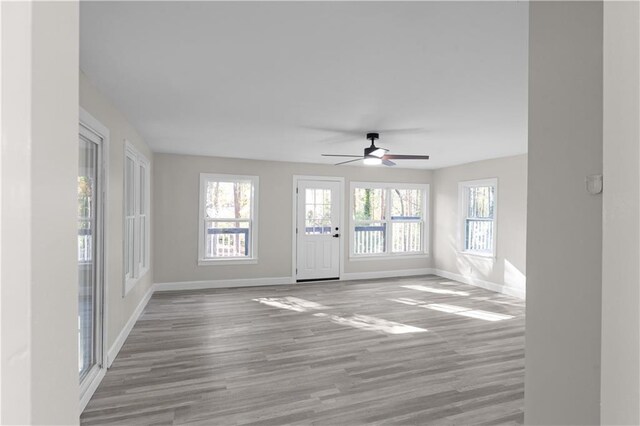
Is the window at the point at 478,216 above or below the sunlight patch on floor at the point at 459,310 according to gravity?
above

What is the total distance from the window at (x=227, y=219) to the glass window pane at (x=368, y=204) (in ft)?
7.09

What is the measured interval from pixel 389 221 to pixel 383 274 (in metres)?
1.15

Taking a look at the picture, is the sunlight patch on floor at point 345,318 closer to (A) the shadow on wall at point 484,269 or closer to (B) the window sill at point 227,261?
(B) the window sill at point 227,261

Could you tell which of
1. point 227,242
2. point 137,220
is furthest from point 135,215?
point 227,242

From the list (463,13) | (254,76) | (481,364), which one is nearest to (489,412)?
(481,364)

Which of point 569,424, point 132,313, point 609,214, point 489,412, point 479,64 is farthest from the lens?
point 132,313

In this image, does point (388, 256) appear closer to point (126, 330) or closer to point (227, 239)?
point (227, 239)

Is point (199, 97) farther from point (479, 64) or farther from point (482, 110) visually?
point (482, 110)

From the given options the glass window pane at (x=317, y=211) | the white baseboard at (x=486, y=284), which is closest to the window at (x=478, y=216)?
the white baseboard at (x=486, y=284)

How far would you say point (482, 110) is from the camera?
3426 mm

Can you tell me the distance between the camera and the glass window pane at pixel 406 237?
311 inches

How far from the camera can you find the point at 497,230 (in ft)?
20.9

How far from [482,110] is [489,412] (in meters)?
2.58

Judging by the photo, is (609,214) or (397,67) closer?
(609,214)
